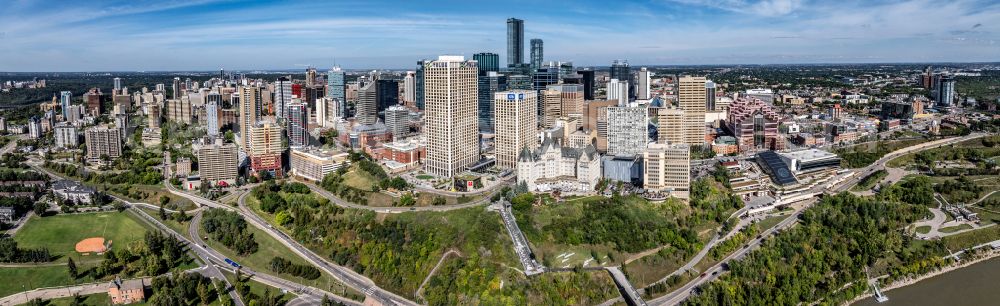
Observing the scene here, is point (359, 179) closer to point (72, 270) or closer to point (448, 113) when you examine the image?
point (448, 113)

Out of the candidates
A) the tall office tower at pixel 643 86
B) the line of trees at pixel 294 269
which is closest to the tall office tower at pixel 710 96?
the tall office tower at pixel 643 86

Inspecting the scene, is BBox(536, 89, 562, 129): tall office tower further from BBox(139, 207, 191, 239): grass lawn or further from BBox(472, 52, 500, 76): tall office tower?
BBox(139, 207, 191, 239): grass lawn

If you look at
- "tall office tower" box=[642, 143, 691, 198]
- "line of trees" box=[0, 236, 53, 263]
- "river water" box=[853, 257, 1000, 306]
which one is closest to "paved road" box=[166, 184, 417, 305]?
"line of trees" box=[0, 236, 53, 263]

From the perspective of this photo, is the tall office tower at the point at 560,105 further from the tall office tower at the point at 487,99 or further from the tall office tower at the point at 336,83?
the tall office tower at the point at 336,83

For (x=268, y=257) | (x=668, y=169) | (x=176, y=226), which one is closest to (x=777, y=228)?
(x=668, y=169)

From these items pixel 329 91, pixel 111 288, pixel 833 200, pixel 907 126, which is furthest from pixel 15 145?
pixel 907 126

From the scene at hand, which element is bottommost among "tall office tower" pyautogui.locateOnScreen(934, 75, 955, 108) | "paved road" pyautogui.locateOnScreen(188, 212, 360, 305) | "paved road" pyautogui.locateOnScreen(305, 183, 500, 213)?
"paved road" pyautogui.locateOnScreen(188, 212, 360, 305)
